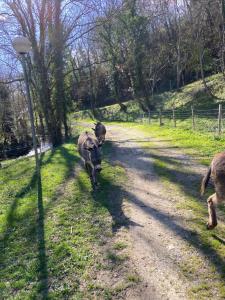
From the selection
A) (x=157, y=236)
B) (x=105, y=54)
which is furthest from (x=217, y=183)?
(x=105, y=54)

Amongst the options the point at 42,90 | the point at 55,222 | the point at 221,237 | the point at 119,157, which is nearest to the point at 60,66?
the point at 42,90

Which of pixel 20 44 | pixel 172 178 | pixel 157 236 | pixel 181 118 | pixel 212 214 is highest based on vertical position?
pixel 20 44

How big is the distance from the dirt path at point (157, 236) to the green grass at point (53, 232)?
57 cm

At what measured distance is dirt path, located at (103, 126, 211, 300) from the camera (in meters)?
4.46

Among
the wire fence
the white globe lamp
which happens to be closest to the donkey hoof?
the white globe lamp

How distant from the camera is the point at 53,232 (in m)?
6.64

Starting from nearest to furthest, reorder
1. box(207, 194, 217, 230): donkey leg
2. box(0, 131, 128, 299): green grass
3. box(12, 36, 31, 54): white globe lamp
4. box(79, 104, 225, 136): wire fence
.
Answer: box(0, 131, 128, 299): green grass, box(207, 194, 217, 230): donkey leg, box(12, 36, 31, 54): white globe lamp, box(79, 104, 225, 136): wire fence

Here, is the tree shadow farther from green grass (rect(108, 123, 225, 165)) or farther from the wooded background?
the wooded background

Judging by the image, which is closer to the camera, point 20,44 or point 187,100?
point 20,44

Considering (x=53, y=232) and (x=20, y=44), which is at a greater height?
(x=20, y=44)

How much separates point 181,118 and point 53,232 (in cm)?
1744

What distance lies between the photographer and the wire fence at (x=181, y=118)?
15664mm

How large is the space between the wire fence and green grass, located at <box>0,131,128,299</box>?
666 centimetres

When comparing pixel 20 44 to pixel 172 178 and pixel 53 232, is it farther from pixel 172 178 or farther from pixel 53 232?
pixel 172 178
